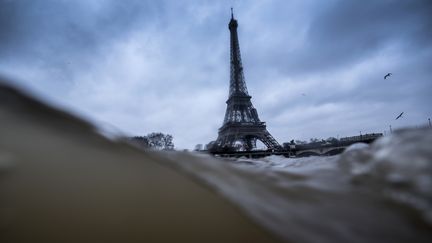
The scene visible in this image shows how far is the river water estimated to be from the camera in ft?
3.26

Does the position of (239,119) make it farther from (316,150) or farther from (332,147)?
(332,147)

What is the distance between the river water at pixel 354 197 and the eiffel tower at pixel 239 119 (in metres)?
28.6

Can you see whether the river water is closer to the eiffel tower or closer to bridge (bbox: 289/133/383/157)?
the eiffel tower

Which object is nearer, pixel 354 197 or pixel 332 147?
pixel 354 197

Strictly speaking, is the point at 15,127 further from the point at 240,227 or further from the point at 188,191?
the point at 240,227

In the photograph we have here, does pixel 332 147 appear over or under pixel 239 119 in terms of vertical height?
under

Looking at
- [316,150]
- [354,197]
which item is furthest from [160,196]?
[316,150]

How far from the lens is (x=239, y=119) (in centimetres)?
3328

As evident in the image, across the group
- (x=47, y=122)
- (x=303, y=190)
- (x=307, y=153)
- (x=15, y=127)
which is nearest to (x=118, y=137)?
(x=47, y=122)

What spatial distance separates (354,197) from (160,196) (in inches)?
49.5

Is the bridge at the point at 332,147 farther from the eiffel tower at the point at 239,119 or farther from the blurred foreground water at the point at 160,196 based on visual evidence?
the blurred foreground water at the point at 160,196

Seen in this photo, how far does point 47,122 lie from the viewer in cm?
128

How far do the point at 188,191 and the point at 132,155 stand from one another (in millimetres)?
495

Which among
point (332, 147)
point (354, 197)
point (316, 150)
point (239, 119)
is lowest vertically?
point (316, 150)
